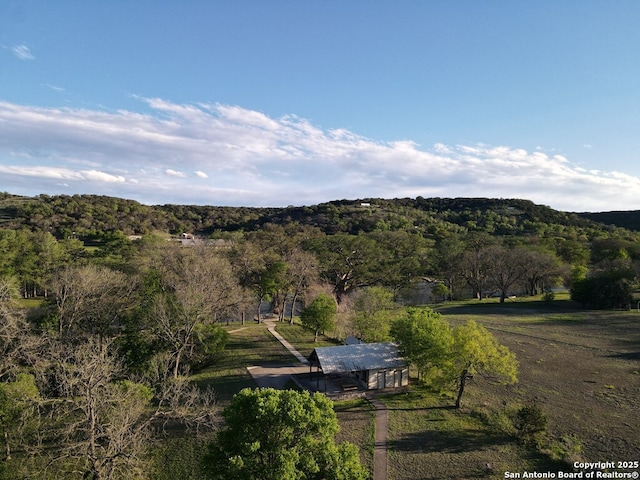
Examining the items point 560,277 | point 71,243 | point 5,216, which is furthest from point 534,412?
point 5,216

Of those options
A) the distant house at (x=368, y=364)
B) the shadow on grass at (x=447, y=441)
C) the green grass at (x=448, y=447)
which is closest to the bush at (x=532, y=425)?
the green grass at (x=448, y=447)

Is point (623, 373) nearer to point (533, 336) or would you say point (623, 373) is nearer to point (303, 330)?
point (533, 336)

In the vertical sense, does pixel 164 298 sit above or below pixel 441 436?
above

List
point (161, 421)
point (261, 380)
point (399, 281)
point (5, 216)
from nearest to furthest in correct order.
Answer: point (161, 421), point (261, 380), point (399, 281), point (5, 216)

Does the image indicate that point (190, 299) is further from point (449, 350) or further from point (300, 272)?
point (300, 272)

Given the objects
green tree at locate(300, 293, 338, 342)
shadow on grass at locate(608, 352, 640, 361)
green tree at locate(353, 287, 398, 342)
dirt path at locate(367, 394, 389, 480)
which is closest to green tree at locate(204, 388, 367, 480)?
dirt path at locate(367, 394, 389, 480)

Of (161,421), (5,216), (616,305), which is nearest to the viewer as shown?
(161,421)

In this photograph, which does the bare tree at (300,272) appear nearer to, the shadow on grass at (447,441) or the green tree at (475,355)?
the green tree at (475,355)

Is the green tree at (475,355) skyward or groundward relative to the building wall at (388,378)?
skyward
